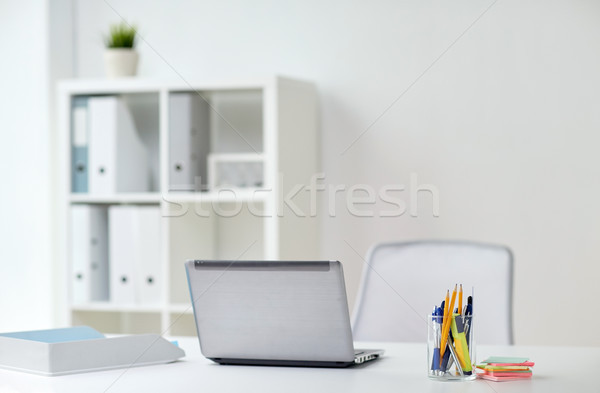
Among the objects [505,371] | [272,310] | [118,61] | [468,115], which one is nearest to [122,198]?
[118,61]

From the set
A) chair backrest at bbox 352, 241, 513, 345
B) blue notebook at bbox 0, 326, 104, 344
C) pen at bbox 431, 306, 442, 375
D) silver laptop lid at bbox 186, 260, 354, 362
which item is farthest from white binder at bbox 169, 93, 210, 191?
pen at bbox 431, 306, 442, 375

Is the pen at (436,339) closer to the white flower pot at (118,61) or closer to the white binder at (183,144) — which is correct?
the white binder at (183,144)

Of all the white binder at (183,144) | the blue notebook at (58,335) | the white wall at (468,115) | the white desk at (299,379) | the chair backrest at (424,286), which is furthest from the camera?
the white binder at (183,144)

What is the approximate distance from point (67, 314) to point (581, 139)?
200cm

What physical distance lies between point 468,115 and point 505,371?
168 centimetres

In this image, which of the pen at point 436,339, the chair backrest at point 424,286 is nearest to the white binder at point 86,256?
the chair backrest at point 424,286

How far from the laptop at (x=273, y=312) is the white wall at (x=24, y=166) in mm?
1933

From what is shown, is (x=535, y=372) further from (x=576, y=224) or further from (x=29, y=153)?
(x=29, y=153)

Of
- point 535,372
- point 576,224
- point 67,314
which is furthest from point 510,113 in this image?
point 67,314

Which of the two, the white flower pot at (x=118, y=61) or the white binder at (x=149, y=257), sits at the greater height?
the white flower pot at (x=118, y=61)

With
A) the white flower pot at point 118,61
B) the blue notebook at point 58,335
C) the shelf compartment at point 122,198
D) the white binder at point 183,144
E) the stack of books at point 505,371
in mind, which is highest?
the white flower pot at point 118,61

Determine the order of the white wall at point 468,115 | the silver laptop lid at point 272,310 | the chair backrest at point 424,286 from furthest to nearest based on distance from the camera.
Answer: the white wall at point 468,115
the chair backrest at point 424,286
the silver laptop lid at point 272,310

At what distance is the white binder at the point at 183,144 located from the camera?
276 centimetres

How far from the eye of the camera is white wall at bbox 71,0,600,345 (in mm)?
2633
